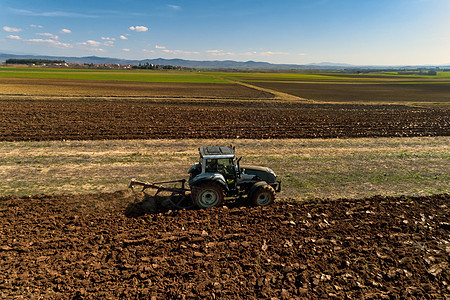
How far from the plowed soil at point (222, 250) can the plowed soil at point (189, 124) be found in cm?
1123

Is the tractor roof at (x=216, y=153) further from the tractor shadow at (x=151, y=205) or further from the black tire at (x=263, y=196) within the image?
the tractor shadow at (x=151, y=205)

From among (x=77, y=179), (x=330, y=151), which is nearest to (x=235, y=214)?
(x=77, y=179)

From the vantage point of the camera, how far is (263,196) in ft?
35.1

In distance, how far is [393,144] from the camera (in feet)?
68.0

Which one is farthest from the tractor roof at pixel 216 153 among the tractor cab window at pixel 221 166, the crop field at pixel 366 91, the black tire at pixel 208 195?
the crop field at pixel 366 91

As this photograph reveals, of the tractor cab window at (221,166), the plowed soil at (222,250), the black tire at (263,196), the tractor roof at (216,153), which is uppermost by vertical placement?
the tractor roof at (216,153)

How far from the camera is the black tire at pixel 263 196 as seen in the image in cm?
1044

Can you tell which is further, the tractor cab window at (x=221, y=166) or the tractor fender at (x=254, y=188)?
the tractor fender at (x=254, y=188)

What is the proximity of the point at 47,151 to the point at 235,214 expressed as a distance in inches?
526

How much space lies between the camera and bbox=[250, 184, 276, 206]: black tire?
34.2 feet

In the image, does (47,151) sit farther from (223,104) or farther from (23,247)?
(223,104)

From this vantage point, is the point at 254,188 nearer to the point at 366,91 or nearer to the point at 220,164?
the point at 220,164

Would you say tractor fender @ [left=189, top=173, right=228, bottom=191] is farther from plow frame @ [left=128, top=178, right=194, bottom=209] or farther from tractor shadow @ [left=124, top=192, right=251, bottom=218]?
tractor shadow @ [left=124, top=192, right=251, bottom=218]

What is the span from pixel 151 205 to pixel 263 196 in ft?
13.9
